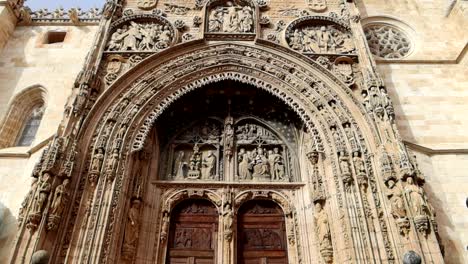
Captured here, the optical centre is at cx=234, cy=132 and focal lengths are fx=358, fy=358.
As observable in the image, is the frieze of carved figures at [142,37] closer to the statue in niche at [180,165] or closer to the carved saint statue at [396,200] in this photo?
the statue in niche at [180,165]

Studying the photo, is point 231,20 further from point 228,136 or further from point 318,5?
point 228,136

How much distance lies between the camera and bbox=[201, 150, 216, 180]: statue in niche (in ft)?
30.6

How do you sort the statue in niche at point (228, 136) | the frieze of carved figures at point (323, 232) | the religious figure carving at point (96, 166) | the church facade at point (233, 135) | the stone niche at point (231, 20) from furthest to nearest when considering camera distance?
the stone niche at point (231, 20)
the statue in niche at point (228, 136)
the religious figure carving at point (96, 166)
the frieze of carved figures at point (323, 232)
the church facade at point (233, 135)

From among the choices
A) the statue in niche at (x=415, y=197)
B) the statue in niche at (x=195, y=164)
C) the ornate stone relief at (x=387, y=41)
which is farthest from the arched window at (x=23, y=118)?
the ornate stone relief at (x=387, y=41)

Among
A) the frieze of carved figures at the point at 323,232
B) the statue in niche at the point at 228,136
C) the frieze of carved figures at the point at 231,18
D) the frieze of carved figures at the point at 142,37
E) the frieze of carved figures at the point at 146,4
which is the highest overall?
the frieze of carved figures at the point at 146,4

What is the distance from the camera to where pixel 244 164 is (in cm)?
950

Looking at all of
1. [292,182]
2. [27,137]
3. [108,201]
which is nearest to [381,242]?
[292,182]

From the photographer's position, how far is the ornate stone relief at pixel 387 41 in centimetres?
1156

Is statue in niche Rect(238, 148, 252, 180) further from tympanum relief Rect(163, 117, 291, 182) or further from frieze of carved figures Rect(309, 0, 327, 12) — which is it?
frieze of carved figures Rect(309, 0, 327, 12)

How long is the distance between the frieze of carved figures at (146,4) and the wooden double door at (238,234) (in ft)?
19.9

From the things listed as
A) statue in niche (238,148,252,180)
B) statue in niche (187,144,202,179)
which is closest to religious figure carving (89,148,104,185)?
statue in niche (187,144,202,179)

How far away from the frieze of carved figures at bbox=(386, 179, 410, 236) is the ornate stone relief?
552 centimetres

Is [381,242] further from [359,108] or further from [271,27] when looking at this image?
[271,27]

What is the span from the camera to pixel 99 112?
8.64 meters
